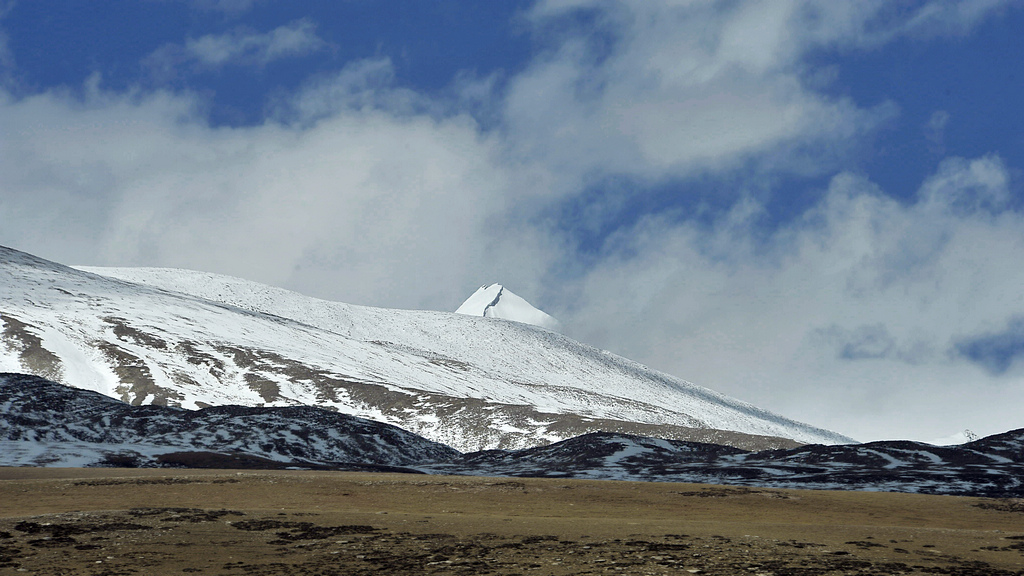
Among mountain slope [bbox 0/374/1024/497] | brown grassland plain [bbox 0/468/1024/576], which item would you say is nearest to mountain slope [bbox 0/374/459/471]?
mountain slope [bbox 0/374/1024/497]

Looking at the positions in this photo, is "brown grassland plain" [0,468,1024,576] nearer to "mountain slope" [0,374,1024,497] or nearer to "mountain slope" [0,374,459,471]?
"mountain slope" [0,374,1024,497]

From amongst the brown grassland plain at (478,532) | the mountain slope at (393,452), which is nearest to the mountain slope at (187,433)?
the mountain slope at (393,452)

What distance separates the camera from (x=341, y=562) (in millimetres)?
25922

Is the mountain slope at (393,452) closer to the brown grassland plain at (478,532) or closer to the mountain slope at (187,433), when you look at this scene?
the mountain slope at (187,433)

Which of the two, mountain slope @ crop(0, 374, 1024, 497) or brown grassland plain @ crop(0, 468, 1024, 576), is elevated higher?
mountain slope @ crop(0, 374, 1024, 497)

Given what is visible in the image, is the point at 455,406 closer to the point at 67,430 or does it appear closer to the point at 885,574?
the point at 67,430

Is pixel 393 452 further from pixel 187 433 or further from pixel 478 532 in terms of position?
pixel 478 532

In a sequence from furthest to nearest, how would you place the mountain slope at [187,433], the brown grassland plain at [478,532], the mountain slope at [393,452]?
the mountain slope at [187,433], the mountain slope at [393,452], the brown grassland plain at [478,532]

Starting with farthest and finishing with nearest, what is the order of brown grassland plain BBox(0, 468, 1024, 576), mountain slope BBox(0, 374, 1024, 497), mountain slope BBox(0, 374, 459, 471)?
mountain slope BBox(0, 374, 459, 471) < mountain slope BBox(0, 374, 1024, 497) < brown grassland plain BBox(0, 468, 1024, 576)

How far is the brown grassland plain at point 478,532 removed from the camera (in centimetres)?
2539

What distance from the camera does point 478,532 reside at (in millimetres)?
31688

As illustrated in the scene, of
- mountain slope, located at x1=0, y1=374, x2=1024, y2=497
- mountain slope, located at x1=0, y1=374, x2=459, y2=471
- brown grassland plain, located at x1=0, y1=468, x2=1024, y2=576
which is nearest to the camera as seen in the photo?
brown grassland plain, located at x1=0, y1=468, x2=1024, y2=576

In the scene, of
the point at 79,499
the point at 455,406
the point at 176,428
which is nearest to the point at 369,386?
the point at 455,406

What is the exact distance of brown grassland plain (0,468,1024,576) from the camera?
2539cm
